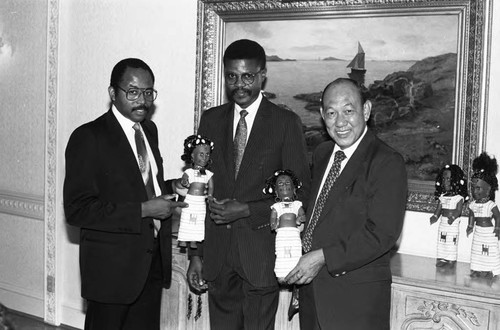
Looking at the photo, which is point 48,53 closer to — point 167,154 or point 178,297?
point 167,154

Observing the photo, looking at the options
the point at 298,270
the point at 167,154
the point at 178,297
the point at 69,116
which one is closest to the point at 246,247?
the point at 298,270

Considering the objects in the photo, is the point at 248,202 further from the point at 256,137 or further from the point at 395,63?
the point at 395,63

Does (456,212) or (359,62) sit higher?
(359,62)

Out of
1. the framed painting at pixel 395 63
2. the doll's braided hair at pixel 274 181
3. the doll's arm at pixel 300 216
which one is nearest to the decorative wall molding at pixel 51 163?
the framed painting at pixel 395 63

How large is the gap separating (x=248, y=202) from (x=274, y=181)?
0.65 feet

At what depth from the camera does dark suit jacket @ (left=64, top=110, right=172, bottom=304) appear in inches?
127

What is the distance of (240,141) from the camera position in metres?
3.39

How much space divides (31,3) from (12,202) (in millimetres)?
1842

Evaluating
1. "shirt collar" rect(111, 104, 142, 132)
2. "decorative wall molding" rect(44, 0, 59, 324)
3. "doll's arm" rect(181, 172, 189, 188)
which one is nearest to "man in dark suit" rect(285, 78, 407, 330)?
"doll's arm" rect(181, 172, 189, 188)

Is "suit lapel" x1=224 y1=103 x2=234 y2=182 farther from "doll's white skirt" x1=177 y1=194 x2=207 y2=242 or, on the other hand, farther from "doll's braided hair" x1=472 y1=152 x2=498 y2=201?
"doll's braided hair" x1=472 y1=152 x2=498 y2=201

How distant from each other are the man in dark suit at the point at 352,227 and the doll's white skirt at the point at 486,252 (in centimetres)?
87

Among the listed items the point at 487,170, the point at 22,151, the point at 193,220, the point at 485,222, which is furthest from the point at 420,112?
the point at 22,151

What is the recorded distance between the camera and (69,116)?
18.2ft

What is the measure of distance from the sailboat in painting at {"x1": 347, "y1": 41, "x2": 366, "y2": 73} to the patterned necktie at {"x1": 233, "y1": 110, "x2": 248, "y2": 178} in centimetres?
112
